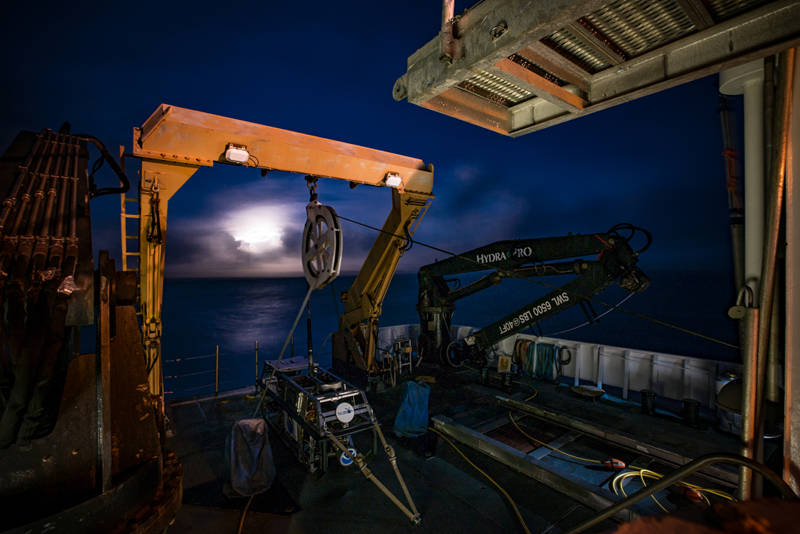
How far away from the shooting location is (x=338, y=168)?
692 cm

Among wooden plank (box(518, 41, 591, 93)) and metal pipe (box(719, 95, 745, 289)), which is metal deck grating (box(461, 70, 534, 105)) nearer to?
wooden plank (box(518, 41, 591, 93))

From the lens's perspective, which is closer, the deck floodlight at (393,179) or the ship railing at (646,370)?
the deck floodlight at (393,179)

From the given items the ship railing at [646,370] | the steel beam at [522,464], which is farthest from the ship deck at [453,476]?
the ship railing at [646,370]

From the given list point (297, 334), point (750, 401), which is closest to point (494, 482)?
point (750, 401)

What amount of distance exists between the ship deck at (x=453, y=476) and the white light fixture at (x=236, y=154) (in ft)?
17.0

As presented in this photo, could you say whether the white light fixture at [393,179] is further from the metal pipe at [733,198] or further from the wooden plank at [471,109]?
the metal pipe at [733,198]

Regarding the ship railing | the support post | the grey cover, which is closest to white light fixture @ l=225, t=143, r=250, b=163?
the grey cover

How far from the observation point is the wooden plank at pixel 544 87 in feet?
7.47

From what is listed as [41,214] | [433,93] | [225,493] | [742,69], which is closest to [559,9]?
[433,93]

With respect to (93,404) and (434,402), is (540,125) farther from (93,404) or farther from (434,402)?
(434,402)

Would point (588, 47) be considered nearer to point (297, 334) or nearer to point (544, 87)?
point (544, 87)

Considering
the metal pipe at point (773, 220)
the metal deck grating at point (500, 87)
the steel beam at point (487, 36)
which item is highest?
the metal deck grating at point (500, 87)

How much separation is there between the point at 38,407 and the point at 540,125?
12.5ft

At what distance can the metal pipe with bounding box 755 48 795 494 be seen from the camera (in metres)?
2.25
